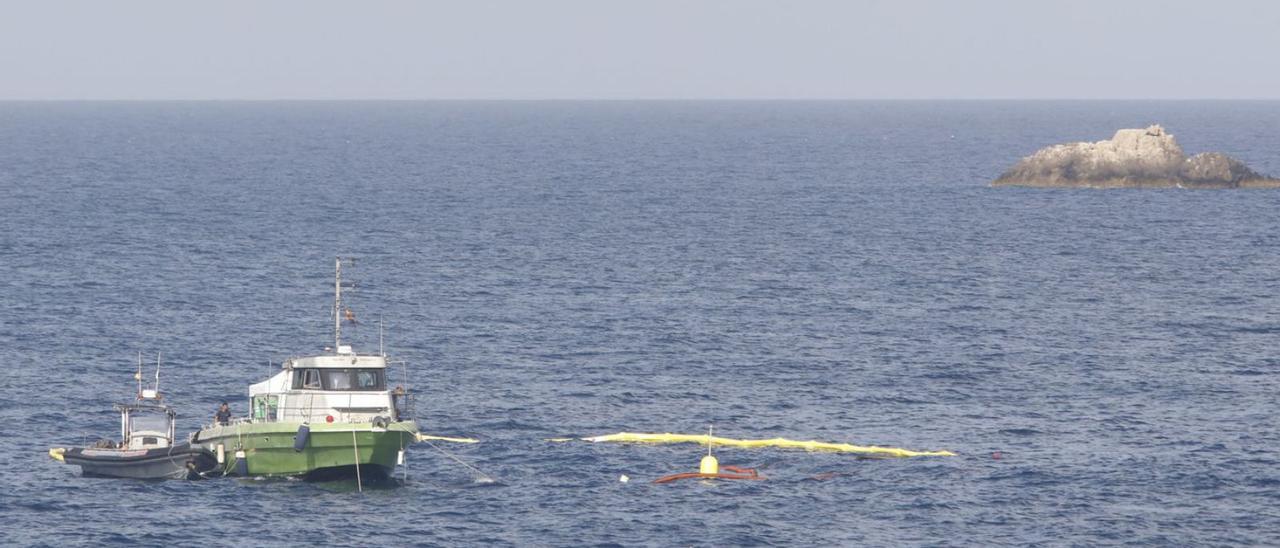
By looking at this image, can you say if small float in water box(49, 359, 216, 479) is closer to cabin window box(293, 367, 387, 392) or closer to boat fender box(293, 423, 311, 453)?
boat fender box(293, 423, 311, 453)

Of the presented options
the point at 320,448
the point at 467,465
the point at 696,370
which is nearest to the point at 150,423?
the point at 320,448

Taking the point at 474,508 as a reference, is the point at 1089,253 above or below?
above

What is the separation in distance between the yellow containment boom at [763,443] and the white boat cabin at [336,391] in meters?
13.9

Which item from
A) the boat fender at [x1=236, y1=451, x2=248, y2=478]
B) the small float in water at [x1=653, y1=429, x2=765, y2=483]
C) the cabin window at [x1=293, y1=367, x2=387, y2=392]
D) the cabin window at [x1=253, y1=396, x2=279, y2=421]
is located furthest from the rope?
the boat fender at [x1=236, y1=451, x2=248, y2=478]

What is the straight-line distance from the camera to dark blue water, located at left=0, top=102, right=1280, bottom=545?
270 ft

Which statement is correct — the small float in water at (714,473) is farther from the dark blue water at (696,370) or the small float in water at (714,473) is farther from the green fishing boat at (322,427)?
the green fishing boat at (322,427)

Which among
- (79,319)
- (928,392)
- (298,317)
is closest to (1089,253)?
(928,392)

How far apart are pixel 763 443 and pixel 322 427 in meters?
23.7

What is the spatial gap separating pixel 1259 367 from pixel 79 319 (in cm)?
8135

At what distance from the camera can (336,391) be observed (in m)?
86.9

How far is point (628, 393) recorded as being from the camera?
109 metres

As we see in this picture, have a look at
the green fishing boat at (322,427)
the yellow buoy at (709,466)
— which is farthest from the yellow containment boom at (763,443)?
the green fishing boat at (322,427)

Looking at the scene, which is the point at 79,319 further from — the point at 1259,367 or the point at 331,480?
the point at 1259,367

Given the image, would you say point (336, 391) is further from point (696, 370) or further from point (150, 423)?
point (696, 370)
